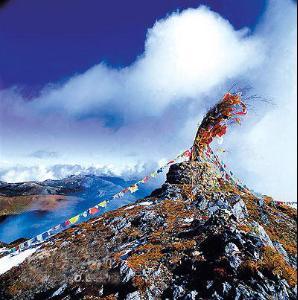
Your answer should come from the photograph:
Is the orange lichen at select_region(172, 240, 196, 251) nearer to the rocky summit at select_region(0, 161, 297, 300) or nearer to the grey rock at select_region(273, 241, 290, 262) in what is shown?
the rocky summit at select_region(0, 161, 297, 300)

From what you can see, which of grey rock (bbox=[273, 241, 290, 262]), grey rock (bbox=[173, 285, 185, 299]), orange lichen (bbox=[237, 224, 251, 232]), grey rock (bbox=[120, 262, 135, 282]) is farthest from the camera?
orange lichen (bbox=[237, 224, 251, 232])

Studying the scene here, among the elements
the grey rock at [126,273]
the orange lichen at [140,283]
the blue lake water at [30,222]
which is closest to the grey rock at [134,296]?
the orange lichen at [140,283]

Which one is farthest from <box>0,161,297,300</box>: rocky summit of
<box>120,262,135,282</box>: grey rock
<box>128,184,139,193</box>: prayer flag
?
<box>128,184,139,193</box>: prayer flag

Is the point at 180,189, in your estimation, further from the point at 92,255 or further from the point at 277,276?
the point at 277,276

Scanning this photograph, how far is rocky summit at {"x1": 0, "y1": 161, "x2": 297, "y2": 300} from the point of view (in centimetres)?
1305

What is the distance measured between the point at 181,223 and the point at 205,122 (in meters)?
8.60

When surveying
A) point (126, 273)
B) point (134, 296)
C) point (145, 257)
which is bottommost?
point (134, 296)

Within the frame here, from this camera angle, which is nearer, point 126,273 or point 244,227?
point 126,273

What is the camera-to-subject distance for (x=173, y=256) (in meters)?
16.4

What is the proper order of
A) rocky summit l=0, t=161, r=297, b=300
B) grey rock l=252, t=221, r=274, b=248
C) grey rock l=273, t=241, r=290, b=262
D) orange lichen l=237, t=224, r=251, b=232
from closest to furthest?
grey rock l=273, t=241, r=290, b=262, rocky summit l=0, t=161, r=297, b=300, grey rock l=252, t=221, r=274, b=248, orange lichen l=237, t=224, r=251, b=232

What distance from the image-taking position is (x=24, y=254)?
2170cm

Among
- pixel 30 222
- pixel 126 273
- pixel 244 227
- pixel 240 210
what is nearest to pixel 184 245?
pixel 244 227

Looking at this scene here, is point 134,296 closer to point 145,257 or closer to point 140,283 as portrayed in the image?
point 140,283

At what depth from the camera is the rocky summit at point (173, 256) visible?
13055mm
